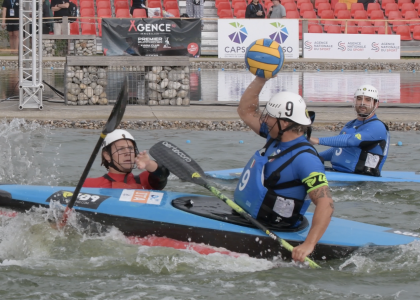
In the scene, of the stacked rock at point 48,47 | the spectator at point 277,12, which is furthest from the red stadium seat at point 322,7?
the stacked rock at point 48,47

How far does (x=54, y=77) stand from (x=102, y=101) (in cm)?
637

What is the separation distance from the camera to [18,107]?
1142 cm

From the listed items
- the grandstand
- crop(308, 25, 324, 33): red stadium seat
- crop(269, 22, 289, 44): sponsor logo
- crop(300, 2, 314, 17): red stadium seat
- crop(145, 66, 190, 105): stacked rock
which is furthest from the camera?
crop(300, 2, 314, 17): red stadium seat

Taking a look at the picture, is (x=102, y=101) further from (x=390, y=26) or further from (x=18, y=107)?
(x=390, y=26)

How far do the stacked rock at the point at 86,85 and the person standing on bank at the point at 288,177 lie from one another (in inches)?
303

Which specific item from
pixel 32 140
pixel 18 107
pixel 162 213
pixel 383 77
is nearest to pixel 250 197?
pixel 162 213

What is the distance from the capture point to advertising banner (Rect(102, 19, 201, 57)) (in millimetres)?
20438

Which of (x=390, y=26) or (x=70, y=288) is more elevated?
(x=390, y=26)

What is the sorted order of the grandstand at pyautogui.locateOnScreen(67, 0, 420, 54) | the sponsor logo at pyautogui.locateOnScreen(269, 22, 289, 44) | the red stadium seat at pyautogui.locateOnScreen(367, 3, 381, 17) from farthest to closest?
the red stadium seat at pyautogui.locateOnScreen(367, 3, 381, 17)
the grandstand at pyautogui.locateOnScreen(67, 0, 420, 54)
the sponsor logo at pyautogui.locateOnScreen(269, 22, 289, 44)

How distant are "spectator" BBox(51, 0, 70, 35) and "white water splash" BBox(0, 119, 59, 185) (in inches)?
459

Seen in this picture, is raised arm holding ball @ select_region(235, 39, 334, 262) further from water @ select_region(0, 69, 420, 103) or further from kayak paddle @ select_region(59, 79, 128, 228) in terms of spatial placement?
water @ select_region(0, 69, 420, 103)

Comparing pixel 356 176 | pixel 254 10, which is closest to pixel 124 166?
pixel 356 176

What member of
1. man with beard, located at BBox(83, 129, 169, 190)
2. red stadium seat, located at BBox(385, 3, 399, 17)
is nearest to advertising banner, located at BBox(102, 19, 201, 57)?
red stadium seat, located at BBox(385, 3, 399, 17)

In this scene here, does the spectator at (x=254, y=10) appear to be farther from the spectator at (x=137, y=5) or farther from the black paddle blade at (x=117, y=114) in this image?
the black paddle blade at (x=117, y=114)
